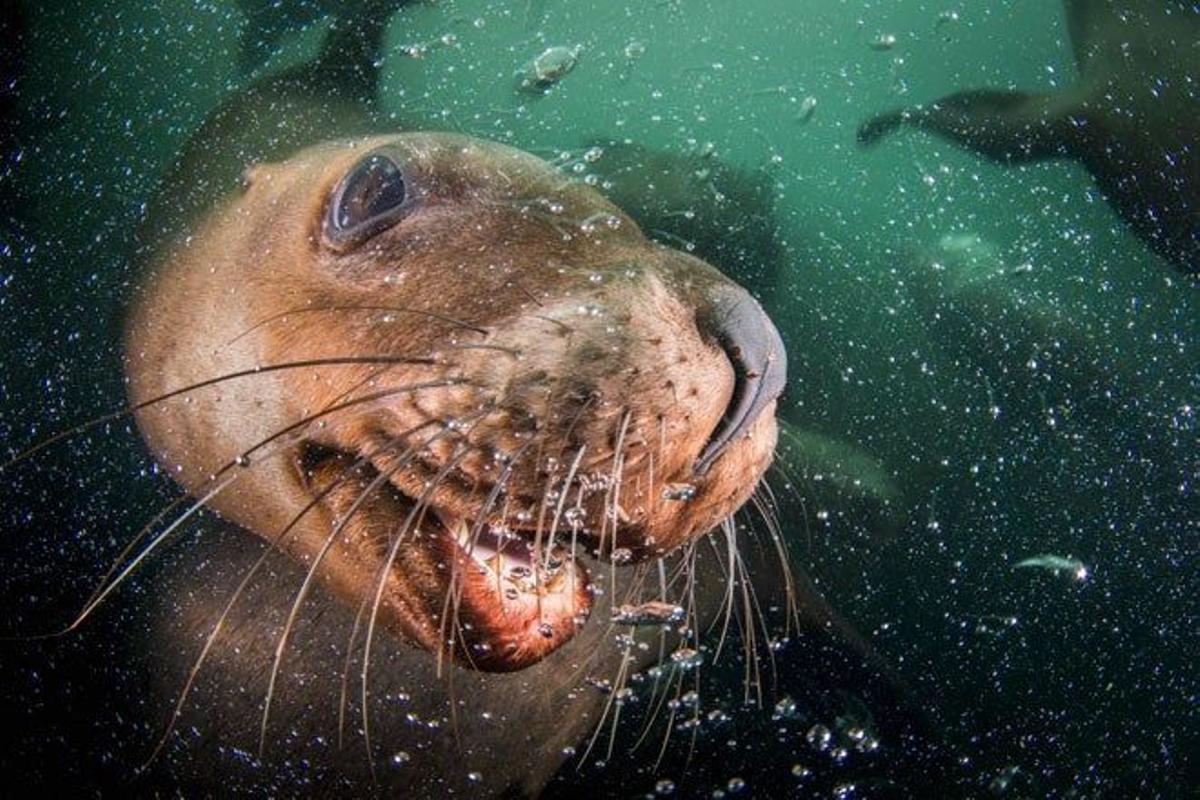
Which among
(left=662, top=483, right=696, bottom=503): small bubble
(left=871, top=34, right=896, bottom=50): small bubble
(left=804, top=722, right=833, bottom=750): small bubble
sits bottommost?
(left=804, top=722, right=833, bottom=750): small bubble

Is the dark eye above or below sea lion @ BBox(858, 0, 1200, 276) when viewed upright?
above

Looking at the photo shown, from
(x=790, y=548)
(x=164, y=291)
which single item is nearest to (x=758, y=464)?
(x=164, y=291)

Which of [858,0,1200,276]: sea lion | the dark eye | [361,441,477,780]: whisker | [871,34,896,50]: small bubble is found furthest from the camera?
[871,34,896,50]: small bubble

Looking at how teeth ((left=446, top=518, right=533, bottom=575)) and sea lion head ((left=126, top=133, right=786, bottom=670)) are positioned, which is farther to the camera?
teeth ((left=446, top=518, right=533, bottom=575))

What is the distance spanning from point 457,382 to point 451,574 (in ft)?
1.00

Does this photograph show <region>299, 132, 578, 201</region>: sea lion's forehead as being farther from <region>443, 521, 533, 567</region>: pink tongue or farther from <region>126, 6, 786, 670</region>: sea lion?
<region>443, 521, 533, 567</region>: pink tongue

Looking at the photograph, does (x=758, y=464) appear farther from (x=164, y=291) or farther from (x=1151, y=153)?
(x=1151, y=153)

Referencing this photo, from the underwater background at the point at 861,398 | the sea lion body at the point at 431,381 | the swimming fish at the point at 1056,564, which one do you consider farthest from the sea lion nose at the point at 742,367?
the swimming fish at the point at 1056,564

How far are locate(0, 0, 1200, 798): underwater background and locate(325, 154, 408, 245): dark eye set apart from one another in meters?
0.68

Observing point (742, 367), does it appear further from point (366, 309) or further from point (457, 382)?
point (366, 309)

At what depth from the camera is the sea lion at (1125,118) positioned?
123 inches

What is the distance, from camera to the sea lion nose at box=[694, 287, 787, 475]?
1304mm

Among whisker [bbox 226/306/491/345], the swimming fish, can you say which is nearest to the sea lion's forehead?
whisker [bbox 226/306/491/345]

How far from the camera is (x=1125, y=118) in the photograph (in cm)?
346
